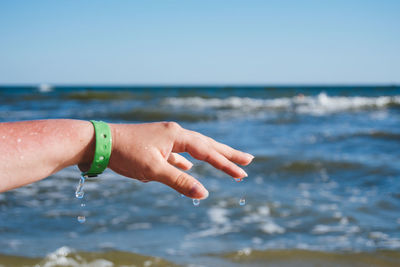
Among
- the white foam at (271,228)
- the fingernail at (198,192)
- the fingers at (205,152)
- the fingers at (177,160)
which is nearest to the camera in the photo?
the fingernail at (198,192)

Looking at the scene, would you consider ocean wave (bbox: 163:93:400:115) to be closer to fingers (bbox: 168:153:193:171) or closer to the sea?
the sea

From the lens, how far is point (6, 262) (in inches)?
122

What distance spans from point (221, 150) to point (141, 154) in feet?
0.96

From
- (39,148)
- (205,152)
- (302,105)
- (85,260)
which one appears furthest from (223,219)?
(302,105)

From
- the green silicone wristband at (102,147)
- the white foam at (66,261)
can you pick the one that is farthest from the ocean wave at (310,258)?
the green silicone wristband at (102,147)

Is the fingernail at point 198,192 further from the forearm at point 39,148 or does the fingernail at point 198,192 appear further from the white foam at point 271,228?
the white foam at point 271,228

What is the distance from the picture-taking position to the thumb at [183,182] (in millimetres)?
1216

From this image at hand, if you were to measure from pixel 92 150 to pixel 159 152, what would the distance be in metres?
0.23

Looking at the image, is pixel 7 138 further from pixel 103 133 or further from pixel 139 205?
pixel 139 205

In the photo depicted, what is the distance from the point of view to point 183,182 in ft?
4.06

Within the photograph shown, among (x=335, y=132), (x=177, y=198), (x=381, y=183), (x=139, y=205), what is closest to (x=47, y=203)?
(x=139, y=205)

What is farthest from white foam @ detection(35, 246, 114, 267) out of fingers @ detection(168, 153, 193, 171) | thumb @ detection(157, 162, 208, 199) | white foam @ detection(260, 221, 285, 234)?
thumb @ detection(157, 162, 208, 199)

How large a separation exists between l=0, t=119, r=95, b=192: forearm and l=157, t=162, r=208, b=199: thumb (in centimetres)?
27

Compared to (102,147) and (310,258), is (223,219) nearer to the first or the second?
(310,258)
